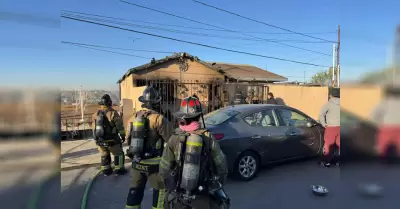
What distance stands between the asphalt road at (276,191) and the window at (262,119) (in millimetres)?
996

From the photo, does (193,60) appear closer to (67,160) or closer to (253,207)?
(67,160)

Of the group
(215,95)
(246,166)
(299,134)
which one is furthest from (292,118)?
(215,95)

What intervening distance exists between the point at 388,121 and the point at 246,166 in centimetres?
Answer: 317

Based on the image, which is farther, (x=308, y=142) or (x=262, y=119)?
(x=308, y=142)

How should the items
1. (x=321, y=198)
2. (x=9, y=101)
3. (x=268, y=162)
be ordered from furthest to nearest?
1. (x=268, y=162)
2. (x=321, y=198)
3. (x=9, y=101)

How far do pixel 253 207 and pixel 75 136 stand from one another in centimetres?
778

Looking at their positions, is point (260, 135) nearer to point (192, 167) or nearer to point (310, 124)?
point (310, 124)

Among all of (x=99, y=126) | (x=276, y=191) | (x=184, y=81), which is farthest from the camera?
(x=184, y=81)

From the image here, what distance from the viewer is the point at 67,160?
6195 mm

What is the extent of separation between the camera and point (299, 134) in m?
5.18

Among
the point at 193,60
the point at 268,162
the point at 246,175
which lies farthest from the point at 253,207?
the point at 193,60

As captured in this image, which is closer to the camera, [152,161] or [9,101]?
[9,101]

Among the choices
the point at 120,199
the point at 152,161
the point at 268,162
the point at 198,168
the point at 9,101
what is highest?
the point at 9,101

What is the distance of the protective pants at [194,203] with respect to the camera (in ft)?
6.71
